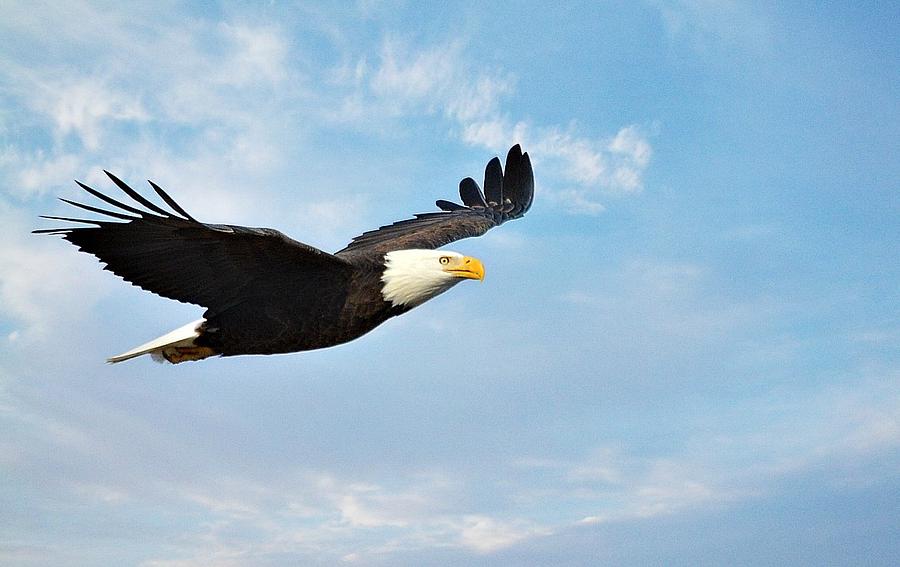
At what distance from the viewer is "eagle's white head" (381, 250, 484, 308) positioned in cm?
802

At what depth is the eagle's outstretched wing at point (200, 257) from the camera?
6816 millimetres

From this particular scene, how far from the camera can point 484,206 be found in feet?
40.7

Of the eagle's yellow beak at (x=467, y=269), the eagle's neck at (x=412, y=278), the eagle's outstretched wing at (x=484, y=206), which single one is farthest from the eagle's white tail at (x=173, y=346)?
the eagle's outstretched wing at (x=484, y=206)

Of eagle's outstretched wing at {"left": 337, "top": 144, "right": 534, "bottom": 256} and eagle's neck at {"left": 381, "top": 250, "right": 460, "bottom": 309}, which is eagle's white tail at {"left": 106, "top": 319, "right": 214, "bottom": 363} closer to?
eagle's neck at {"left": 381, "top": 250, "right": 460, "bottom": 309}

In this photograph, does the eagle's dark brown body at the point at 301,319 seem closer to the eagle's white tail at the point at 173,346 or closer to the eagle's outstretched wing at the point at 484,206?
the eagle's white tail at the point at 173,346

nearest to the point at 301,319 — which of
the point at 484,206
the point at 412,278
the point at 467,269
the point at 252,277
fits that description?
the point at 252,277

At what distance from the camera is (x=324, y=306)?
775 cm

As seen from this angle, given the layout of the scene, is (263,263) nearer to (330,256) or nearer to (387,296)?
(330,256)

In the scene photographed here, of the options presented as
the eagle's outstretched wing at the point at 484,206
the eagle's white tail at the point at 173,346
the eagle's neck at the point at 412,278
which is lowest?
the eagle's white tail at the point at 173,346

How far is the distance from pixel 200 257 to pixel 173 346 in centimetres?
112

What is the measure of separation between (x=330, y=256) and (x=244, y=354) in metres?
1.25

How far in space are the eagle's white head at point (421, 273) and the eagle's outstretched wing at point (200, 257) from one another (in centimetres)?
46

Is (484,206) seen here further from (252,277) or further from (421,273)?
(252,277)

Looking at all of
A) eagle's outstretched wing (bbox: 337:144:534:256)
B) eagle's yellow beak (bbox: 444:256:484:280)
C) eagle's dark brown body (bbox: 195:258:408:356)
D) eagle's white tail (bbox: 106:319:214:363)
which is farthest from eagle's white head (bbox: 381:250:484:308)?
eagle's outstretched wing (bbox: 337:144:534:256)
